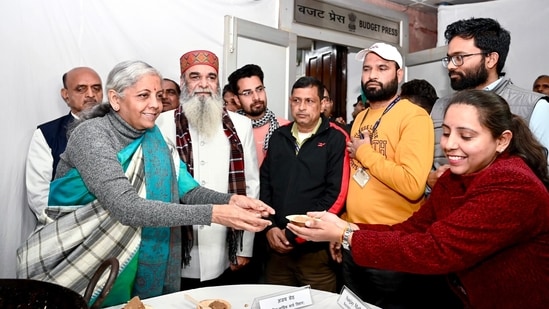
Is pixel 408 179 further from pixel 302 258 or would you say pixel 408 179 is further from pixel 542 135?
pixel 302 258

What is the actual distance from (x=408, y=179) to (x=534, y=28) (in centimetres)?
382

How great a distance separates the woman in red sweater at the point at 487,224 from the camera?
134 centimetres

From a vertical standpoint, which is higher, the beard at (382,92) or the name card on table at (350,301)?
the beard at (382,92)

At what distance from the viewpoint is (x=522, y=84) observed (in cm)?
475

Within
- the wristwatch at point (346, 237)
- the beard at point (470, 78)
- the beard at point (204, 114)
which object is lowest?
the wristwatch at point (346, 237)

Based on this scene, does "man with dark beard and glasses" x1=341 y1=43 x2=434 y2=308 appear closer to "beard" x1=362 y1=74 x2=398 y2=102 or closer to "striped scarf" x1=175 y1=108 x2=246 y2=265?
"beard" x1=362 y1=74 x2=398 y2=102

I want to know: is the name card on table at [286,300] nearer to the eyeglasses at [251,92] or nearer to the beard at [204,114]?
the beard at [204,114]

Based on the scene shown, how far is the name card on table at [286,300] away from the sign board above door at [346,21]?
384cm

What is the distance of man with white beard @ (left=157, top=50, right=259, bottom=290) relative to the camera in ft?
7.71

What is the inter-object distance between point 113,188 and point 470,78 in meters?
1.90

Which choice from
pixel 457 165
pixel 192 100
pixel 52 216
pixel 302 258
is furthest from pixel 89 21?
pixel 457 165

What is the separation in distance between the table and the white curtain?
77.5 inches

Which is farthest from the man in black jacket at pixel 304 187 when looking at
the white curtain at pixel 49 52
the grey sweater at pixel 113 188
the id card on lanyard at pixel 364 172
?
the white curtain at pixel 49 52

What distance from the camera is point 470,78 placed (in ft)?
7.43
